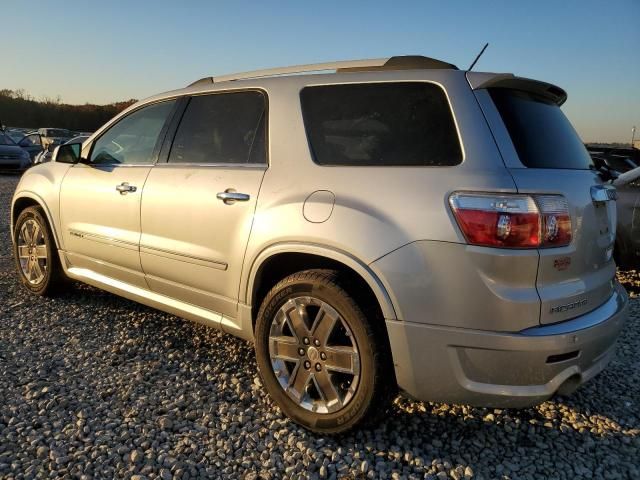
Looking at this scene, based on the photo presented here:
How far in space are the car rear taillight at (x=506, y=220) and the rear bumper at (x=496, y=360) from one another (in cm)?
37

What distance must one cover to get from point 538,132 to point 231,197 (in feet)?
5.30

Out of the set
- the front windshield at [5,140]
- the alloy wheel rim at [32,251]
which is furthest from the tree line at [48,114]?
the alloy wheel rim at [32,251]

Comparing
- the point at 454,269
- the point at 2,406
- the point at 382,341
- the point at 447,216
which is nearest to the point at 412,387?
the point at 382,341

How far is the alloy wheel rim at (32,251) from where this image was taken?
14.6 ft

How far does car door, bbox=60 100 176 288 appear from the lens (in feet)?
11.6

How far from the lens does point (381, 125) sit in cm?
249

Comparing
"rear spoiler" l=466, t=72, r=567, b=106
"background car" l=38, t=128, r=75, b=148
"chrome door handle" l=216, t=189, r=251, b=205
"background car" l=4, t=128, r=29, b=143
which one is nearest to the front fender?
"chrome door handle" l=216, t=189, r=251, b=205

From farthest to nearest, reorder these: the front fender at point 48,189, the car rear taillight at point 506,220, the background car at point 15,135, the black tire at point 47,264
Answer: the background car at point 15,135 < the black tire at point 47,264 < the front fender at point 48,189 < the car rear taillight at point 506,220

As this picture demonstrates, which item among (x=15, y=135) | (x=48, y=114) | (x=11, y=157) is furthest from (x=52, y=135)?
(x=48, y=114)

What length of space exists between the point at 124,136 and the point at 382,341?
2671 millimetres

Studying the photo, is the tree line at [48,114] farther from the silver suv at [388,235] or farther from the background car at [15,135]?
the silver suv at [388,235]

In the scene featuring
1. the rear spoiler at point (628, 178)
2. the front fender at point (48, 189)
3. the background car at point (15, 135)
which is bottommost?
the background car at point (15, 135)

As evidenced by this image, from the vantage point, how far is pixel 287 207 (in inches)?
103

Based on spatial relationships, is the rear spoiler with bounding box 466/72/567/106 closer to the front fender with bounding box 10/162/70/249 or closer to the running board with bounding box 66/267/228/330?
the running board with bounding box 66/267/228/330
